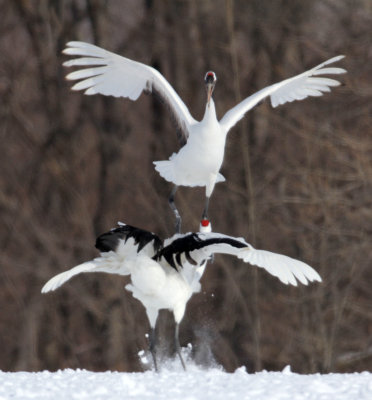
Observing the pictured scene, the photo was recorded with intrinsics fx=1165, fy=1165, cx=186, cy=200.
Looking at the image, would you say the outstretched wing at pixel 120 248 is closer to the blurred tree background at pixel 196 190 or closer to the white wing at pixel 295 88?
the white wing at pixel 295 88

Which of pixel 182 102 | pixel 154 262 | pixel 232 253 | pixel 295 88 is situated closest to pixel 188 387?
pixel 232 253

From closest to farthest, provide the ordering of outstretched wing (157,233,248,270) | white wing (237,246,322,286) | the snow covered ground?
the snow covered ground < white wing (237,246,322,286) < outstretched wing (157,233,248,270)

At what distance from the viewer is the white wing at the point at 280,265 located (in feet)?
17.7

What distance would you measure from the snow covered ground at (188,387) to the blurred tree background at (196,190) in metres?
5.88

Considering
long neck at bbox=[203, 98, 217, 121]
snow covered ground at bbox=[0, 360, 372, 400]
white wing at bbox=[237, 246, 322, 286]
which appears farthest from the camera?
long neck at bbox=[203, 98, 217, 121]

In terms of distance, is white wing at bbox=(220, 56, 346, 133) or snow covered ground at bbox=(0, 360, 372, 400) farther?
white wing at bbox=(220, 56, 346, 133)

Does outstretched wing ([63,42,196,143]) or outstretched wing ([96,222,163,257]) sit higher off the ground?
outstretched wing ([63,42,196,143])

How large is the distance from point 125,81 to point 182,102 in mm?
352

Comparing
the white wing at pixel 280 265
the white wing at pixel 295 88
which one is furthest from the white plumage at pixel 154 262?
the white wing at pixel 295 88

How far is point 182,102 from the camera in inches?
267

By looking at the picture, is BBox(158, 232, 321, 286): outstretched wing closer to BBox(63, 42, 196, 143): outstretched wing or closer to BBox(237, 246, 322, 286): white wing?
BBox(237, 246, 322, 286): white wing

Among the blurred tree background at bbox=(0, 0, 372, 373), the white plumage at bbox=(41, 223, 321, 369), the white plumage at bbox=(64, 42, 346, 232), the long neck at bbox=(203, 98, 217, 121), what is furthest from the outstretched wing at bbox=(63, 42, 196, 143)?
the blurred tree background at bbox=(0, 0, 372, 373)

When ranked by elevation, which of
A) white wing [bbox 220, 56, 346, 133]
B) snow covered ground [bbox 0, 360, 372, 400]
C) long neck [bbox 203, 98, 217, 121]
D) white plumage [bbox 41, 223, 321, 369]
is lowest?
snow covered ground [bbox 0, 360, 372, 400]

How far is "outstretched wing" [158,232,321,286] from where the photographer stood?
5.42m
